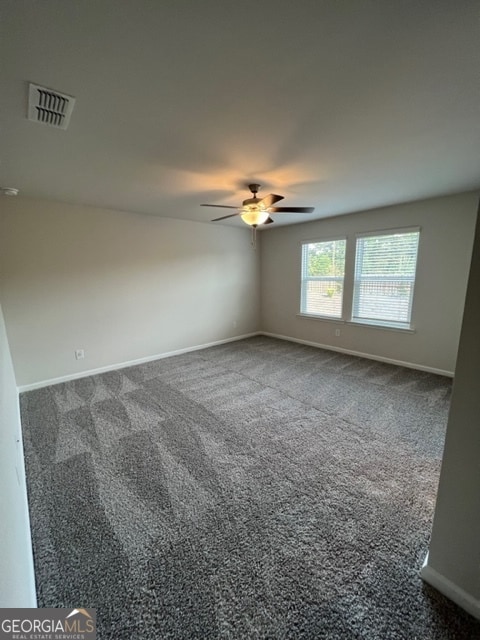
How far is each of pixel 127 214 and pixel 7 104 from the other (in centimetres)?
257

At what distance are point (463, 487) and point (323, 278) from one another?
4.06 m

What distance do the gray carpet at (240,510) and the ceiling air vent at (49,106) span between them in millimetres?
2382

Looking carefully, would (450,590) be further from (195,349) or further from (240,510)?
(195,349)

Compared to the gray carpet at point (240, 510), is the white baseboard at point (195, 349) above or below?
above

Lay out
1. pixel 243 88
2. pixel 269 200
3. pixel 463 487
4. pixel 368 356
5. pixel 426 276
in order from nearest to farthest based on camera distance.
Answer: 1. pixel 463 487
2. pixel 243 88
3. pixel 269 200
4. pixel 426 276
5. pixel 368 356

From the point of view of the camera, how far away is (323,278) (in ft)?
16.0

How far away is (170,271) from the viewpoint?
4527 mm

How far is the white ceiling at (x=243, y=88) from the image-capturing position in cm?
100

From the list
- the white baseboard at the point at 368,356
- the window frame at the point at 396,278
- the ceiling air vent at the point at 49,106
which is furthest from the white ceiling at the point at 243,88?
the white baseboard at the point at 368,356

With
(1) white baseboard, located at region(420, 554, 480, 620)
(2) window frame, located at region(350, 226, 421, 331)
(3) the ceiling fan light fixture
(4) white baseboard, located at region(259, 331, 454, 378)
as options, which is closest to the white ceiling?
(3) the ceiling fan light fixture

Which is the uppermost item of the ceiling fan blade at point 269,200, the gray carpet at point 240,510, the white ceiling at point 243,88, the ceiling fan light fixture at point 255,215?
the white ceiling at point 243,88

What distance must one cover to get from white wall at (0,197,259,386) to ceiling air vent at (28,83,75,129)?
2119 millimetres

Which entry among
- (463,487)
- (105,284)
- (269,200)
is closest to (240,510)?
(463,487)

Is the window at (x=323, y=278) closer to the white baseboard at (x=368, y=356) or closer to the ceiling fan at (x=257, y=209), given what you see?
the white baseboard at (x=368, y=356)
